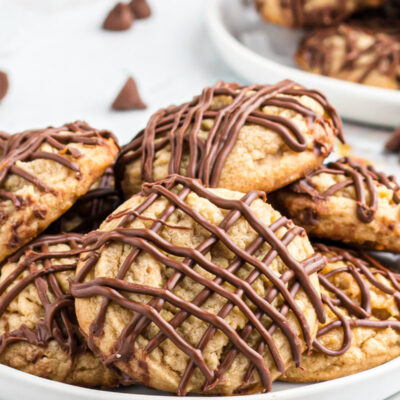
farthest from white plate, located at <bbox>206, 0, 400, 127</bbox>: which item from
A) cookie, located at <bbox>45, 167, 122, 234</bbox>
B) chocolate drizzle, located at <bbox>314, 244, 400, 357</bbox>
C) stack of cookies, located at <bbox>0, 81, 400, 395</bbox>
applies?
cookie, located at <bbox>45, 167, 122, 234</bbox>

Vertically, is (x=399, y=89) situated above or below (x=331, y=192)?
below

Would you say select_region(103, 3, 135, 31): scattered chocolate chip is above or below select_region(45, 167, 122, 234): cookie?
below

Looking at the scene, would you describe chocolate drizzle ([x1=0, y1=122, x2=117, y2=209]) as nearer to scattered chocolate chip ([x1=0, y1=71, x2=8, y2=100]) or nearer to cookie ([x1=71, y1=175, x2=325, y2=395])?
cookie ([x1=71, y1=175, x2=325, y2=395])

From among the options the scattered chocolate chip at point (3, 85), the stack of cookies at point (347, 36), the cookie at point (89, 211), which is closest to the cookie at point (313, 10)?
the stack of cookies at point (347, 36)

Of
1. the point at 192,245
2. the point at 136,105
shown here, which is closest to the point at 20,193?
the point at 192,245

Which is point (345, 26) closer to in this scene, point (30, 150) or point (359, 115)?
point (359, 115)

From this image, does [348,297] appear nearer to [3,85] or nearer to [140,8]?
[3,85]

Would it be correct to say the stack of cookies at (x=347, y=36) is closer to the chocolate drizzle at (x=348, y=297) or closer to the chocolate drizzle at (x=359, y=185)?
the chocolate drizzle at (x=359, y=185)
